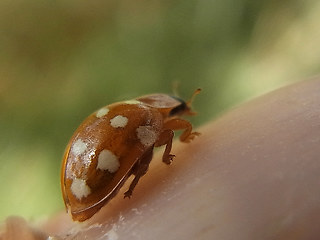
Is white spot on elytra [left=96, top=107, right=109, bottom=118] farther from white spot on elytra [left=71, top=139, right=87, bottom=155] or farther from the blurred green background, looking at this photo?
the blurred green background

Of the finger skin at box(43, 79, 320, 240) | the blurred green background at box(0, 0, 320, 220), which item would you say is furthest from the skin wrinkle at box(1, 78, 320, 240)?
the blurred green background at box(0, 0, 320, 220)

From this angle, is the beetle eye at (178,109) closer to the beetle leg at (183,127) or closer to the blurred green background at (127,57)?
the beetle leg at (183,127)

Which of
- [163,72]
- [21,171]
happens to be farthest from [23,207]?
[163,72]

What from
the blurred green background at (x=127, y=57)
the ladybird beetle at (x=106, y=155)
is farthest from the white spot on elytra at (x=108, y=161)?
the blurred green background at (x=127, y=57)

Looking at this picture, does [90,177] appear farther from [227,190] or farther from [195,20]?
[195,20]

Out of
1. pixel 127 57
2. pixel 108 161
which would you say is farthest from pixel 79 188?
pixel 127 57

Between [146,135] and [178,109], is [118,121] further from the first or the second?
[178,109]
